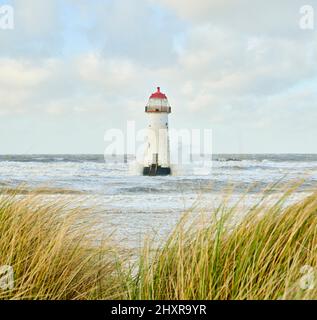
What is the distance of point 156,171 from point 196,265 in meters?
14.1

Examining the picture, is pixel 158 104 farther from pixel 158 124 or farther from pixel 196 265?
pixel 196 265

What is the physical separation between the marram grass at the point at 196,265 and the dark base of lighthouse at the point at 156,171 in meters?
13.3

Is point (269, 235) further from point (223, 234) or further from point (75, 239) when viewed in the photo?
point (75, 239)

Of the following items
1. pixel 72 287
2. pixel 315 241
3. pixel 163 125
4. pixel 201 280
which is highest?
pixel 163 125

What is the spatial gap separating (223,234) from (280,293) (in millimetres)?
544

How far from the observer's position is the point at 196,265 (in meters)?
2.28

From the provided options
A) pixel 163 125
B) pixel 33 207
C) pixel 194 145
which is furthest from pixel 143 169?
pixel 33 207

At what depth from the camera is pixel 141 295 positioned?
226 centimetres

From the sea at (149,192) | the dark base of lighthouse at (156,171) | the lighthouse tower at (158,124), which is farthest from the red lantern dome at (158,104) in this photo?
the sea at (149,192)

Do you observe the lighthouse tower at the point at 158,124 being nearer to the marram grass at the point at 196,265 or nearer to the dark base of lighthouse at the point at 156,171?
the dark base of lighthouse at the point at 156,171

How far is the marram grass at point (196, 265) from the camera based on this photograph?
7.05 ft

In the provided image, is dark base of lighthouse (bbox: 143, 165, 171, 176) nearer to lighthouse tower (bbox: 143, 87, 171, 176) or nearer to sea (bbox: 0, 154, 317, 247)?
sea (bbox: 0, 154, 317, 247)

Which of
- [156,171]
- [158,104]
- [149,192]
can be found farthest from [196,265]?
[156,171]
